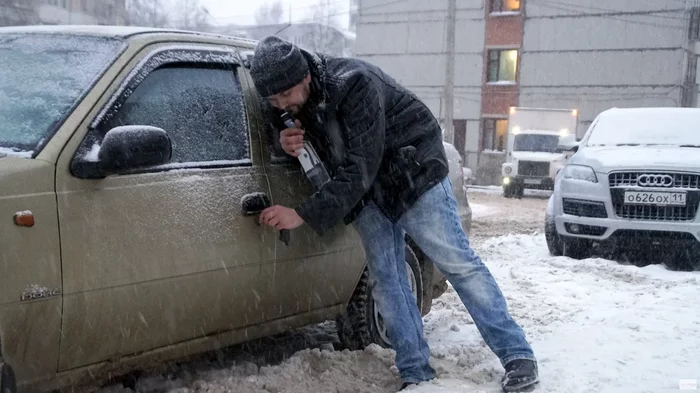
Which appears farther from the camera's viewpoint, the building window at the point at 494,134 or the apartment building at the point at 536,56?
the building window at the point at 494,134

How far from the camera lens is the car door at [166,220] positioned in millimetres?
2814

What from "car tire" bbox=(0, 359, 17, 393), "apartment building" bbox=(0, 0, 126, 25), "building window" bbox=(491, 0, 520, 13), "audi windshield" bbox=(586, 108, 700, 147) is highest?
"building window" bbox=(491, 0, 520, 13)

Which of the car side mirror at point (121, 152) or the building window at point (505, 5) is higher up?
the building window at point (505, 5)

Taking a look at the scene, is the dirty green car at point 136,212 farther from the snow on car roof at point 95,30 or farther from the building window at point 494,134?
the building window at point 494,134

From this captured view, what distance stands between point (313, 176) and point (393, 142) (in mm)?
413

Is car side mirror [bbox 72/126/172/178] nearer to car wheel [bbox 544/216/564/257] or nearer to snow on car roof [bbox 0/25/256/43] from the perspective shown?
snow on car roof [bbox 0/25/256/43]

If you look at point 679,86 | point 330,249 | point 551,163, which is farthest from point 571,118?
point 330,249

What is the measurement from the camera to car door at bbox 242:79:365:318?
362 cm

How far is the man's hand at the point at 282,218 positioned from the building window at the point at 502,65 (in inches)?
1286

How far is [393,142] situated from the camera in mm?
3537

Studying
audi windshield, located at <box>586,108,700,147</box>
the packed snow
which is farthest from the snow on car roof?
audi windshield, located at <box>586,108,700,147</box>

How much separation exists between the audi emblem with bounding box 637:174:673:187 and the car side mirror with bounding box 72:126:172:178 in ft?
19.7

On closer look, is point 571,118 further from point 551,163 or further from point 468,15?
point 468,15

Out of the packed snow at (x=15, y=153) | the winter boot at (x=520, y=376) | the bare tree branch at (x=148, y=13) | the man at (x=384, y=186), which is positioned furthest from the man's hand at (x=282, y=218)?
the bare tree branch at (x=148, y=13)
